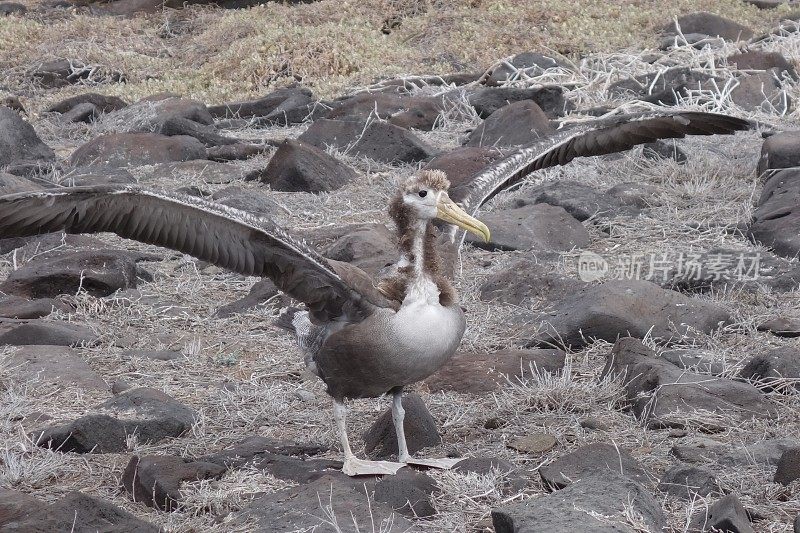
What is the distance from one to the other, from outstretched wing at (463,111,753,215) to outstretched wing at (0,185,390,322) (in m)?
1.07

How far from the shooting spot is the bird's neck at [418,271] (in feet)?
14.0

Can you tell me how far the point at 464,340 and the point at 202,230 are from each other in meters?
1.78

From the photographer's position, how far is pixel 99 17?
655 inches

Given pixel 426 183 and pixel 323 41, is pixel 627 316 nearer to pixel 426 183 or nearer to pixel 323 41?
pixel 426 183

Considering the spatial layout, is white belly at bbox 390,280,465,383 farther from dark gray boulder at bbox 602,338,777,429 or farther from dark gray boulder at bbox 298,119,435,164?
dark gray boulder at bbox 298,119,435,164

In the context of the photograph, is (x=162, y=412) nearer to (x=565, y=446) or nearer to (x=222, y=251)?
(x=222, y=251)

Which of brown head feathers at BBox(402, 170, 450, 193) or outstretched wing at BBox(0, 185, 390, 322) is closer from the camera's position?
outstretched wing at BBox(0, 185, 390, 322)

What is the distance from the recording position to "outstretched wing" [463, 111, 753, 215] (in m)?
5.19

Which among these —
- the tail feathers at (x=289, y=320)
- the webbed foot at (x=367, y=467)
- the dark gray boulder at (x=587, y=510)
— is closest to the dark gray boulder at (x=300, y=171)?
the tail feathers at (x=289, y=320)

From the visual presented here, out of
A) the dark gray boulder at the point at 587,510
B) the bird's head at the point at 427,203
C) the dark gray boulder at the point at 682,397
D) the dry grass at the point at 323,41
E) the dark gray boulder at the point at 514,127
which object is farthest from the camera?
the dry grass at the point at 323,41

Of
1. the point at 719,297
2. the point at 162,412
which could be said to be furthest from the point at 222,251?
the point at 719,297

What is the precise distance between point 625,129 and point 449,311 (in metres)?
1.63

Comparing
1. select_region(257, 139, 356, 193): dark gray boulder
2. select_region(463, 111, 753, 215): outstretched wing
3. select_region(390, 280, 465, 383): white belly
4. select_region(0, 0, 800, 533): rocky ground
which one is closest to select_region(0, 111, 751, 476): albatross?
select_region(390, 280, 465, 383): white belly

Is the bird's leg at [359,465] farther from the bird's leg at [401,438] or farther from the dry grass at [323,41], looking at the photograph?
the dry grass at [323,41]
